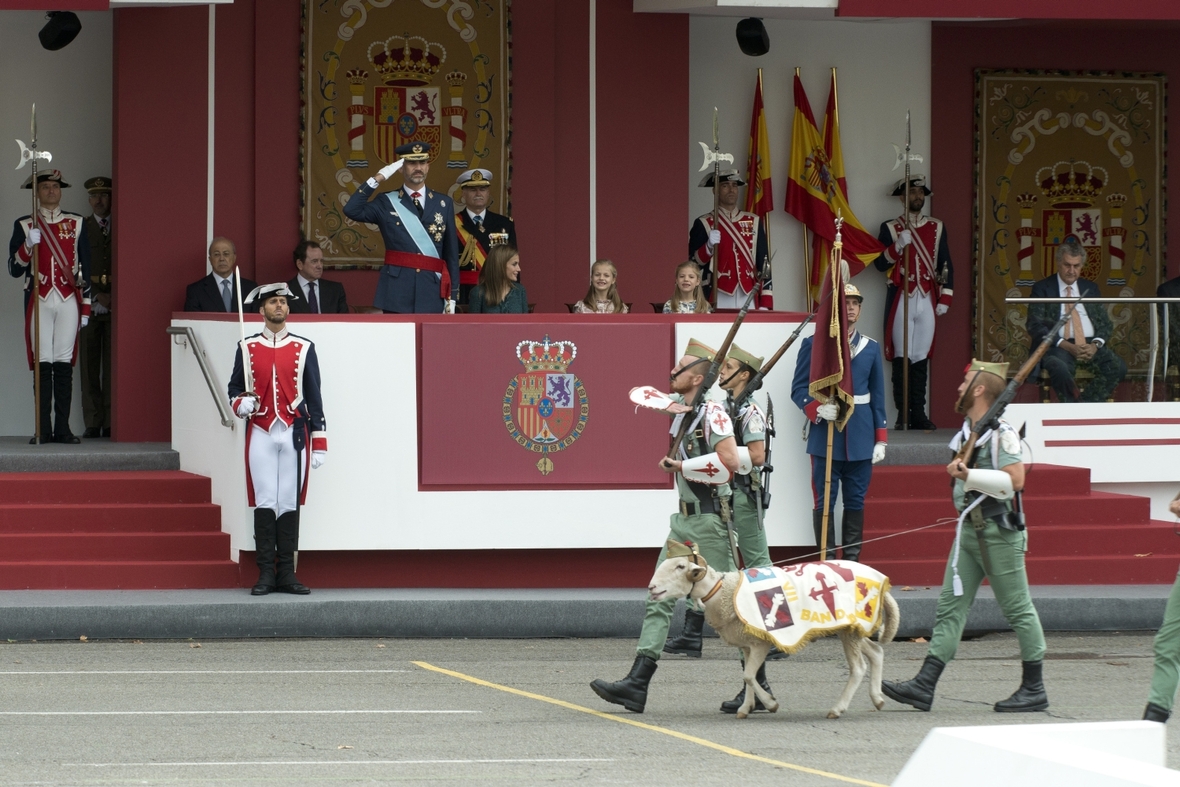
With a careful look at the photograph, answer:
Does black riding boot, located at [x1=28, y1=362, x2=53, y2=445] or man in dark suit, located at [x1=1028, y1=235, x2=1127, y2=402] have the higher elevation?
man in dark suit, located at [x1=1028, y1=235, x2=1127, y2=402]

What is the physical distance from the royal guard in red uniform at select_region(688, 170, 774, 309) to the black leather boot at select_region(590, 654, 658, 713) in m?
7.74

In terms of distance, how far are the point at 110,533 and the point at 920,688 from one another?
245 inches

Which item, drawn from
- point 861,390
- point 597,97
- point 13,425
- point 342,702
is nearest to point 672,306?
point 861,390

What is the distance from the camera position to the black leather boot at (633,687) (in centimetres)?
875

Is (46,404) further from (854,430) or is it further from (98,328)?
(854,430)

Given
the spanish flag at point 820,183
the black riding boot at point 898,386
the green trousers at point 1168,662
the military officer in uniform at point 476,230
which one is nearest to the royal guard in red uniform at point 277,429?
the military officer in uniform at point 476,230

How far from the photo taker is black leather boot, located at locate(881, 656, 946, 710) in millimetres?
8844

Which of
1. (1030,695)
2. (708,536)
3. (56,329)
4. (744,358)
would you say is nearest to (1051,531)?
(744,358)

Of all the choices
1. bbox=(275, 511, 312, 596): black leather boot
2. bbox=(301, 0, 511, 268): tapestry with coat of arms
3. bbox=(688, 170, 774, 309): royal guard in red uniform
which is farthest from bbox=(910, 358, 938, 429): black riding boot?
bbox=(275, 511, 312, 596): black leather boot

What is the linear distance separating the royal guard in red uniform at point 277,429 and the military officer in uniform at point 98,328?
4.05 metres

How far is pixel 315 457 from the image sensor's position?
1182 cm

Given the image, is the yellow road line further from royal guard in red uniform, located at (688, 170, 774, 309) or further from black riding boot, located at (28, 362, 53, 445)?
royal guard in red uniform, located at (688, 170, 774, 309)

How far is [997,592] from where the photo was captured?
892cm

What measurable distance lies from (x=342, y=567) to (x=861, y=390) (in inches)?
151
